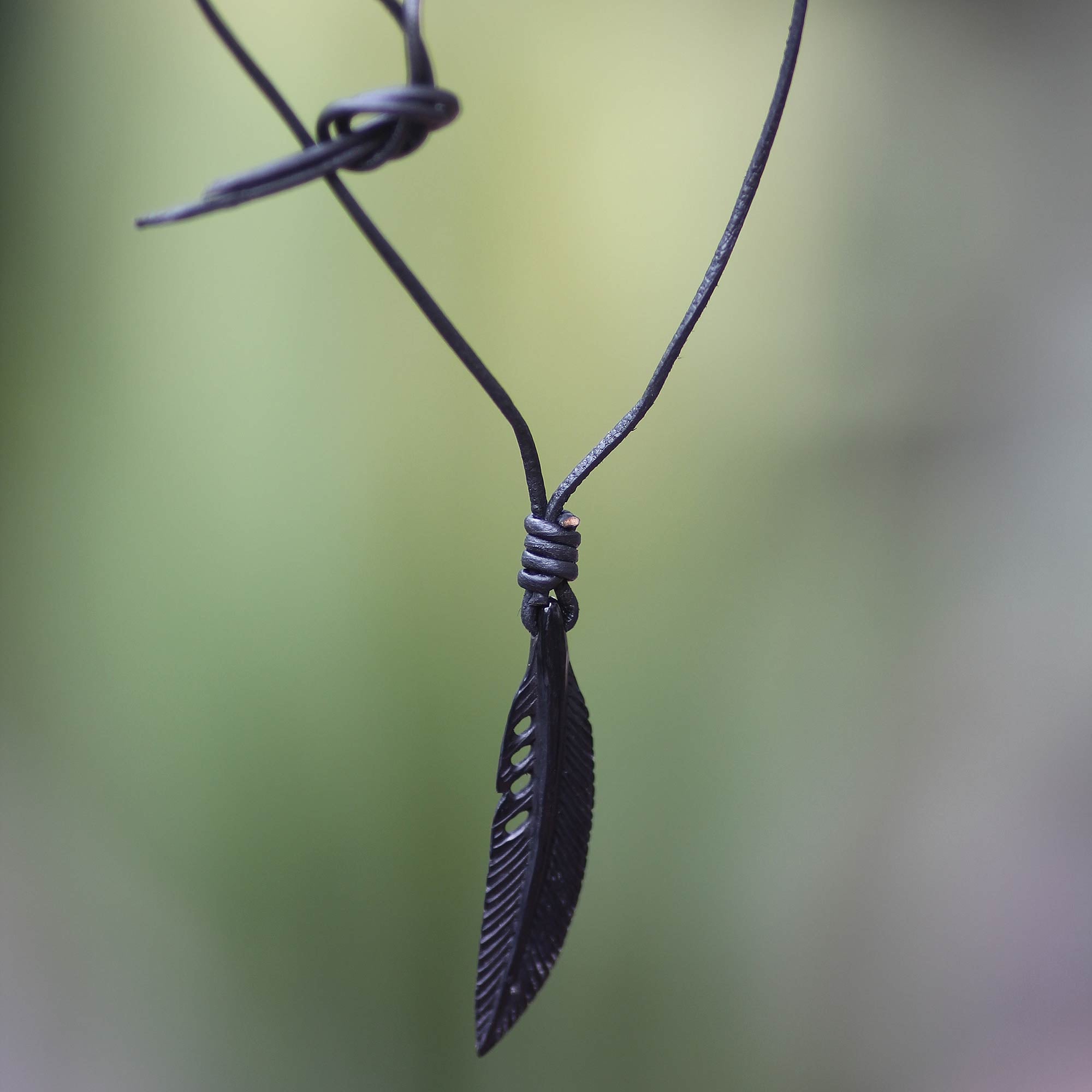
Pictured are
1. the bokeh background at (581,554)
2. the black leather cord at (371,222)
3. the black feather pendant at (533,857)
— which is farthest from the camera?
the bokeh background at (581,554)

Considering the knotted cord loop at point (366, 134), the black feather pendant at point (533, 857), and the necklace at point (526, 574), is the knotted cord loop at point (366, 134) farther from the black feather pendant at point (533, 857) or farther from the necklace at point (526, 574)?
the black feather pendant at point (533, 857)

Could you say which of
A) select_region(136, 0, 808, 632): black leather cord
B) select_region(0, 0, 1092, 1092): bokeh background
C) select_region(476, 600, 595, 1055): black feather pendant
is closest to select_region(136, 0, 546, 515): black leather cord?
select_region(136, 0, 808, 632): black leather cord

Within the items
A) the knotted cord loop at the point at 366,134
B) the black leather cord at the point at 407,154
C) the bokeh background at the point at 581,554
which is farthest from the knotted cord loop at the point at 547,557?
the bokeh background at the point at 581,554

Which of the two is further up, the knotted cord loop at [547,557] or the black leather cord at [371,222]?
the black leather cord at [371,222]

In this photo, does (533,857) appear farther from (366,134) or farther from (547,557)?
(366,134)

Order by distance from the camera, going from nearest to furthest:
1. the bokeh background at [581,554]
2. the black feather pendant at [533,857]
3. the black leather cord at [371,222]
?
the black leather cord at [371,222]
the black feather pendant at [533,857]
the bokeh background at [581,554]

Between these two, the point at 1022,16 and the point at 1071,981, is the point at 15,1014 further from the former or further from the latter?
the point at 1022,16
